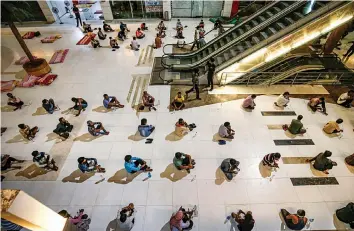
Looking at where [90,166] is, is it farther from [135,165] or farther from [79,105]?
[79,105]

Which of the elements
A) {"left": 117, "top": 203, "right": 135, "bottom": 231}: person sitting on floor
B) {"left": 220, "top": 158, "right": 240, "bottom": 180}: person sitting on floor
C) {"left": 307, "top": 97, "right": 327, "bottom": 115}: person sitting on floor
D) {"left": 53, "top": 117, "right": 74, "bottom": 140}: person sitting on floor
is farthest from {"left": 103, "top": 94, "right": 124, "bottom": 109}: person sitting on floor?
{"left": 307, "top": 97, "right": 327, "bottom": 115}: person sitting on floor

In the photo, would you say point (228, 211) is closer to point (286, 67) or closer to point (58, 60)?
point (286, 67)

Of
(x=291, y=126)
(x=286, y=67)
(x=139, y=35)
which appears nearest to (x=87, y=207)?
(x=291, y=126)

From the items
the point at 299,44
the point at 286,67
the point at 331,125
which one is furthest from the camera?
the point at 286,67

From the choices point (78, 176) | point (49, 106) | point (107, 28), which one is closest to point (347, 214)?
point (78, 176)

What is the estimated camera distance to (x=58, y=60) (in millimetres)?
11523

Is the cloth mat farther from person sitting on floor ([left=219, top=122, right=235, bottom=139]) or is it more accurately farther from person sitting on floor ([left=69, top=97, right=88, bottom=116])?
person sitting on floor ([left=219, top=122, right=235, bottom=139])

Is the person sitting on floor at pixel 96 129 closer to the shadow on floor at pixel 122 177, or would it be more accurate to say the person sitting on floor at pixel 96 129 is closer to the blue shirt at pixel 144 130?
the blue shirt at pixel 144 130

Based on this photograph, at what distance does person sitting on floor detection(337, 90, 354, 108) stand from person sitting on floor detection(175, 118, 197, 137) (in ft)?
20.6

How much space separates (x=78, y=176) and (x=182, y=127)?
374 cm

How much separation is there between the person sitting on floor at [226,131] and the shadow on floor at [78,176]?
4.53 meters

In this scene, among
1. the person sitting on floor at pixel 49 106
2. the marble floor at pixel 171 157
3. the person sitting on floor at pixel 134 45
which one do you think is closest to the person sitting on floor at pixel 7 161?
the marble floor at pixel 171 157

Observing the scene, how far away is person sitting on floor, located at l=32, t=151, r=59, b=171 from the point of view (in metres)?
6.16

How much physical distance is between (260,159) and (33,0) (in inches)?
748
